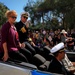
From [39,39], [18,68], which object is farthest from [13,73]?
[39,39]

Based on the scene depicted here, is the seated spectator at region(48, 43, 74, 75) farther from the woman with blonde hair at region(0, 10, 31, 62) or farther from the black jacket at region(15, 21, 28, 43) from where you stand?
the black jacket at region(15, 21, 28, 43)

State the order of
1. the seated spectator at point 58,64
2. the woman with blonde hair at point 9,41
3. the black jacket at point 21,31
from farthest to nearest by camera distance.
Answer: the black jacket at point 21,31
the woman with blonde hair at point 9,41
the seated spectator at point 58,64

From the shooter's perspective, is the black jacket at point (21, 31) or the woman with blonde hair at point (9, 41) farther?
the black jacket at point (21, 31)

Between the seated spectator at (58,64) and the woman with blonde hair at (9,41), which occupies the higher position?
the woman with blonde hair at (9,41)

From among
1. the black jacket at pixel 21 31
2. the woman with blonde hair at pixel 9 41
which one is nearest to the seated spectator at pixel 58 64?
the woman with blonde hair at pixel 9 41

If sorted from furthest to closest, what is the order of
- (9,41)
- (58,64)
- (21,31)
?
(21,31), (9,41), (58,64)

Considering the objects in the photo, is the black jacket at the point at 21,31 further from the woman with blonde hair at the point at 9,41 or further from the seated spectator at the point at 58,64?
the seated spectator at the point at 58,64

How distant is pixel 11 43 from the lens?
15.0 feet

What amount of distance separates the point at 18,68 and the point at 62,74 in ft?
2.29

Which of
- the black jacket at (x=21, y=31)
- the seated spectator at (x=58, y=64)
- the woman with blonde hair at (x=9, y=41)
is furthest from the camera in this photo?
the black jacket at (x=21, y=31)

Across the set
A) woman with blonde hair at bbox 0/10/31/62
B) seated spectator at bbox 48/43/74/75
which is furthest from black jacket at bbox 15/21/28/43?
seated spectator at bbox 48/43/74/75

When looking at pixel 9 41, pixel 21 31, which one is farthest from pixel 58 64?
pixel 21 31

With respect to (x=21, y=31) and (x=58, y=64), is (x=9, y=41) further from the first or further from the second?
(x=58, y=64)

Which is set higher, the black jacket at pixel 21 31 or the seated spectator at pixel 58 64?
the black jacket at pixel 21 31
